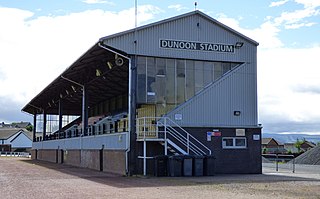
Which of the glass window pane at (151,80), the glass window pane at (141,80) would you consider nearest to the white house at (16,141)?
the glass window pane at (151,80)

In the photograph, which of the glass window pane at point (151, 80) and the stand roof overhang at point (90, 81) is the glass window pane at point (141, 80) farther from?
the stand roof overhang at point (90, 81)

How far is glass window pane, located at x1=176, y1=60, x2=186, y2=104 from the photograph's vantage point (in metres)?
29.2

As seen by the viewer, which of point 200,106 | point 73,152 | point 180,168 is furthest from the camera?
point 73,152

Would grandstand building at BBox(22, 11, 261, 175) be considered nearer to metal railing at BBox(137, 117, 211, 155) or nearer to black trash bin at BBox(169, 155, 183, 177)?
metal railing at BBox(137, 117, 211, 155)

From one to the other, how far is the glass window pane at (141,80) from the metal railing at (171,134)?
1.21 meters

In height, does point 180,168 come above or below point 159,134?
below

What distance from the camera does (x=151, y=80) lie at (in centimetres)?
Answer: 2842

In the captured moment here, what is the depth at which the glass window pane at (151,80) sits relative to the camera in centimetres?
2832

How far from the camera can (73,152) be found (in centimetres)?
4172

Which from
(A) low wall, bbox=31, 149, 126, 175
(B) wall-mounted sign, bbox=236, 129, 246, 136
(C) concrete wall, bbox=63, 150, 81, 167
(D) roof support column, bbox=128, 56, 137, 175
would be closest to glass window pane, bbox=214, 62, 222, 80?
(B) wall-mounted sign, bbox=236, 129, 246, 136

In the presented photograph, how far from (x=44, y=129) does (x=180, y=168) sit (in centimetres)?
4039

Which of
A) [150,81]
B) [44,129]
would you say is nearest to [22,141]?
[44,129]

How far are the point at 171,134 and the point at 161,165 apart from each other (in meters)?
2.43

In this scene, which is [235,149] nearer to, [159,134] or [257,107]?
[257,107]
